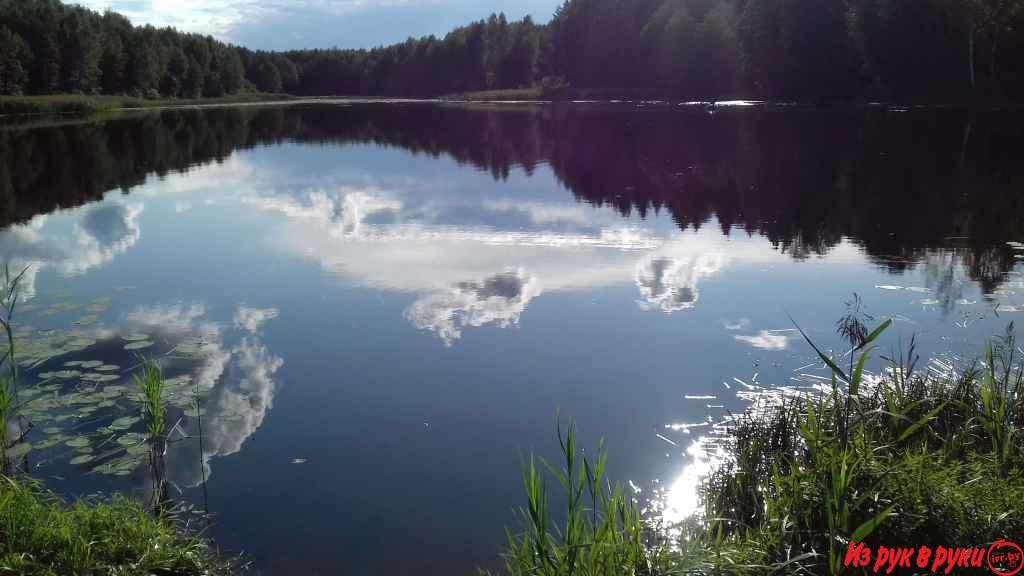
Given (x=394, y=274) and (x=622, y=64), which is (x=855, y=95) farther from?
(x=394, y=274)

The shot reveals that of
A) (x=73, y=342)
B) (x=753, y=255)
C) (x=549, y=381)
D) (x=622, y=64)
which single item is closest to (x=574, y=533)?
(x=549, y=381)

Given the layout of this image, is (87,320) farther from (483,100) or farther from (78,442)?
(483,100)

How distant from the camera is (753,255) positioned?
626 inches

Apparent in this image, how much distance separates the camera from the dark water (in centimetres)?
713

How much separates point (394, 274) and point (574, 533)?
1029cm

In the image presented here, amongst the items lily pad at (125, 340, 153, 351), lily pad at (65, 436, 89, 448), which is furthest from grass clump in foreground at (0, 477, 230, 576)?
lily pad at (125, 340, 153, 351)

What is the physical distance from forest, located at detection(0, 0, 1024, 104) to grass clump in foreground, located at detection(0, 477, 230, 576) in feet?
213

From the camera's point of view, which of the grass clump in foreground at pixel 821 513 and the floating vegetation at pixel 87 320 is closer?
the grass clump in foreground at pixel 821 513

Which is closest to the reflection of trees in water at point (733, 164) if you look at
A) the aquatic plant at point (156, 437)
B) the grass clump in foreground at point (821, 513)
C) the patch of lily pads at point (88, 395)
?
the grass clump in foreground at point (821, 513)

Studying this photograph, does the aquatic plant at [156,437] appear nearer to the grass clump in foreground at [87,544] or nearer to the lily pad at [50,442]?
the lily pad at [50,442]

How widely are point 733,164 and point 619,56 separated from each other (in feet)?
243

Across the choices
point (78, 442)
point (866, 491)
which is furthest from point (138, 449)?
point (866, 491)

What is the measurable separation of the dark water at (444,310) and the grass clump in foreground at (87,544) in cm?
66

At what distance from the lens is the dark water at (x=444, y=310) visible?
7.13 m
